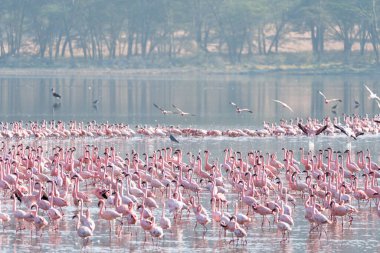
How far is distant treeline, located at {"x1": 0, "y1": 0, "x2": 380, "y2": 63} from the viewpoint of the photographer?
10262 cm

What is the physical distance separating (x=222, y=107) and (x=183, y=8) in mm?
52532

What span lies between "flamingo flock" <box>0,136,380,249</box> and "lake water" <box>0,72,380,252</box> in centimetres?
17

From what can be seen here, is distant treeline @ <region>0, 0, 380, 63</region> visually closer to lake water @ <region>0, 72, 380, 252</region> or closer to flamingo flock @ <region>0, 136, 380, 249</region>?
lake water @ <region>0, 72, 380, 252</region>

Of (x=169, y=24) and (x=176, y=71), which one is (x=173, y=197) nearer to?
(x=176, y=71)

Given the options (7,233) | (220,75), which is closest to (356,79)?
(220,75)

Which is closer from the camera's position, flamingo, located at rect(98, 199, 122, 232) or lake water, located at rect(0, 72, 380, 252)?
lake water, located at rect(0, 72, 380, 252)

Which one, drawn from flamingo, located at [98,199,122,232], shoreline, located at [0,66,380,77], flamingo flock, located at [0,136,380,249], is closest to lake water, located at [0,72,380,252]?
flamingo flock, located at [0,136,380,249]

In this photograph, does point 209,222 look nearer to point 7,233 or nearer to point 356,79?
point 7,233

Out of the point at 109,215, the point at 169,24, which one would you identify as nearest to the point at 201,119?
the point at 109,215

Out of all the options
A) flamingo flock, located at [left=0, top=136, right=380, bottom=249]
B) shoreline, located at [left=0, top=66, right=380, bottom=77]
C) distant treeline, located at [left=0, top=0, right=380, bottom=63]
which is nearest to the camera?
flamingo flock, located at [left=0, top=136, right=380, bottom=249]

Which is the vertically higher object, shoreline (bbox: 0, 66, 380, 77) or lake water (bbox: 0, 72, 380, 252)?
lake water (bbox: 0, 72, 380, 252)

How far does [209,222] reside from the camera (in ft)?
67.1

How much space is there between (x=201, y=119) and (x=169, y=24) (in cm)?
5776

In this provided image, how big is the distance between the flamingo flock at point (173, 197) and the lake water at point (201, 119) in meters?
0.17
